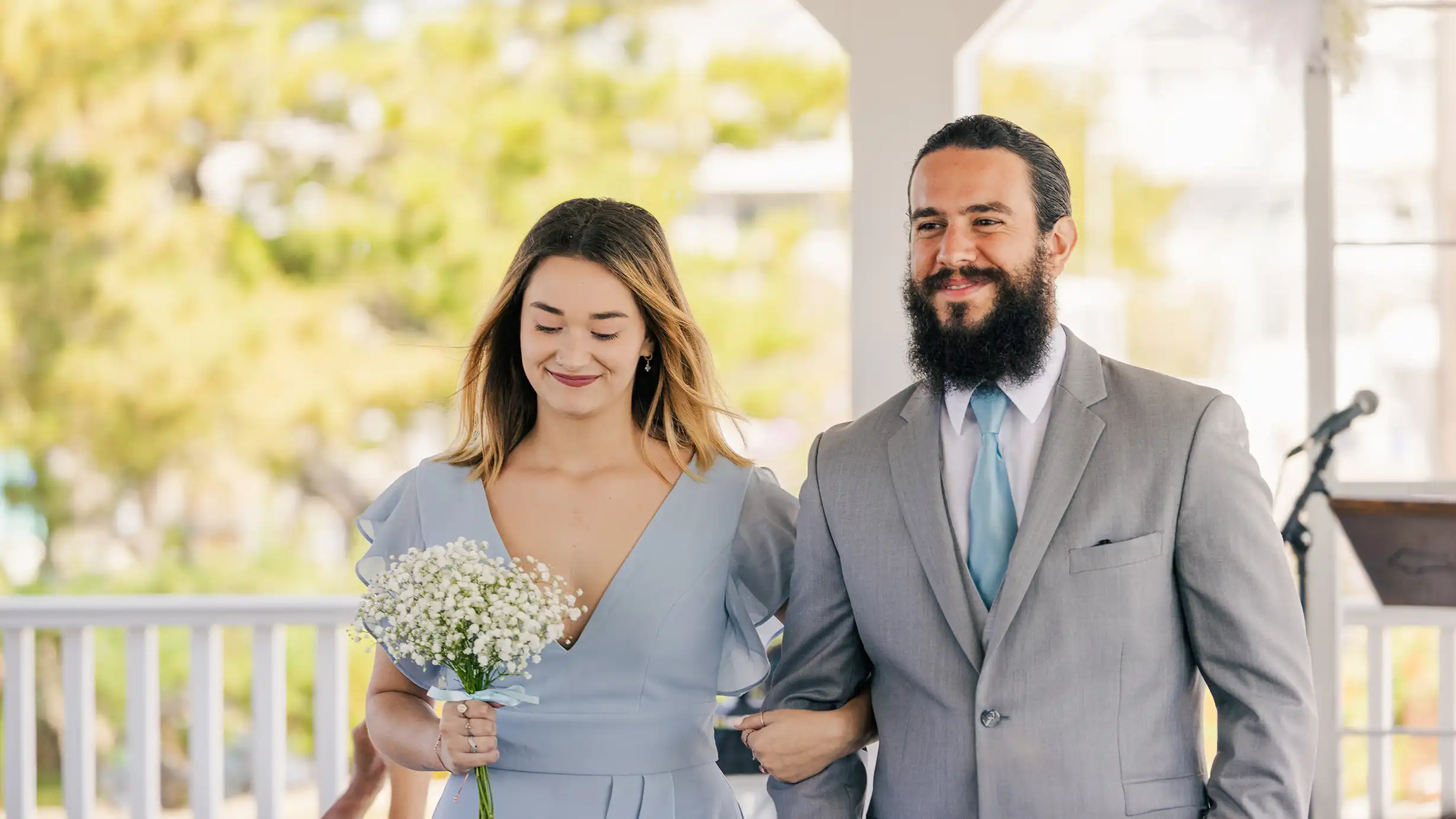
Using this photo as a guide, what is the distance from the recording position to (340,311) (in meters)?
9.09

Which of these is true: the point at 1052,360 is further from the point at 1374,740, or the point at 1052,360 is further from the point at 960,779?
the point at 1374,740

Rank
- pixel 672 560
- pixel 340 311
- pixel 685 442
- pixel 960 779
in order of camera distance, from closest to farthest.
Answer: pixel 960 779
pixel 672 560
pixel 685 442
pixel 340 311

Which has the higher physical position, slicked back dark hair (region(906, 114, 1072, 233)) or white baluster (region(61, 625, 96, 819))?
slicked back dark hair (region(906, 114, 1072, 233))

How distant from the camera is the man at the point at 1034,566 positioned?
1.65m

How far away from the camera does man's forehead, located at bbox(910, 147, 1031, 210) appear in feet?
5.68

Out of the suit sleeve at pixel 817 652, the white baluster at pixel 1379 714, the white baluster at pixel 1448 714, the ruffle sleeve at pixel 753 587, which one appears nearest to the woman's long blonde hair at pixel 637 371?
the ruffle sleeve at pixel 753 587

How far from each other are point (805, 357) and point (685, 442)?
8.61m

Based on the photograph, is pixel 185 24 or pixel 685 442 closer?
pixel 685 442

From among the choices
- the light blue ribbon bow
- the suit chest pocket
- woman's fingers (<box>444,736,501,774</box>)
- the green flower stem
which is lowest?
the green flower stem

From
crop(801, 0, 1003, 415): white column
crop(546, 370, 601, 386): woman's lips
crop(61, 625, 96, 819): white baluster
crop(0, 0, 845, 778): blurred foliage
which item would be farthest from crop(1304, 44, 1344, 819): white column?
crop(0, 0, 845, 778): blurred foliage

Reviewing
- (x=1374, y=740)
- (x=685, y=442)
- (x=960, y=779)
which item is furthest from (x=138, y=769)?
(x=1374, y=740)

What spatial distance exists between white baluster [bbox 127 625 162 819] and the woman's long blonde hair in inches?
63.8

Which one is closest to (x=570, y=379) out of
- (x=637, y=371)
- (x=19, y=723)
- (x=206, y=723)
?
(x=637, y=371)

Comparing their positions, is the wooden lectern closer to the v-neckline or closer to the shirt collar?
the shirt collar
